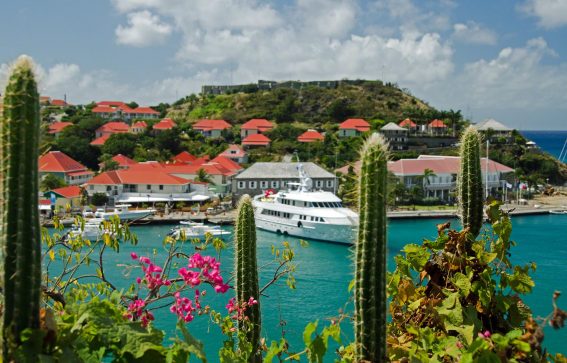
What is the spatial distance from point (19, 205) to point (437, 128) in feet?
211

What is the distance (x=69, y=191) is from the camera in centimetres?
3803

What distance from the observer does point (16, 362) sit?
1947 millimetres

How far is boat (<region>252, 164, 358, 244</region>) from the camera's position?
30.1m

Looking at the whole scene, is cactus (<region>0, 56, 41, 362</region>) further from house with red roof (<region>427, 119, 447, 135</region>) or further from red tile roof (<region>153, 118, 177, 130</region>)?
house with red roof (<region>427, 119, 447, 135</region>)

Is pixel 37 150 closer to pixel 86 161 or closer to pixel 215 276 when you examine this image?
pixel 215 276

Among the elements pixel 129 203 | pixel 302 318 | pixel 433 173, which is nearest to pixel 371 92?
pixel 433 173

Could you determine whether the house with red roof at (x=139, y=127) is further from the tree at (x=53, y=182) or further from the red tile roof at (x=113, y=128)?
the tree at (x=53, y=182)

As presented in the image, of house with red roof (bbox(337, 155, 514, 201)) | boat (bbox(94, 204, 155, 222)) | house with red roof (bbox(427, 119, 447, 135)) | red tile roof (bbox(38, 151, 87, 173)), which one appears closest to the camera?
boat (bbox(94, 204, 155, 222))

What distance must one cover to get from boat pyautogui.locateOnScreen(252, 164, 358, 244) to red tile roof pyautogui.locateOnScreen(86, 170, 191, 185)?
9042mm

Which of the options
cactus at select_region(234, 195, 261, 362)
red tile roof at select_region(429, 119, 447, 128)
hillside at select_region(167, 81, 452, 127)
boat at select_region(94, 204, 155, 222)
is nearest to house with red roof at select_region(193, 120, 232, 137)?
hillside at select_region(167, 81, 452, 127)

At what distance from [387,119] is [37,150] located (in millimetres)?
71321

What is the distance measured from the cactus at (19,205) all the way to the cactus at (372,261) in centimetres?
134

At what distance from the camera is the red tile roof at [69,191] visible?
122 ft

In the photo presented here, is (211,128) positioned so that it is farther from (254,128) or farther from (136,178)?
(136,178)
